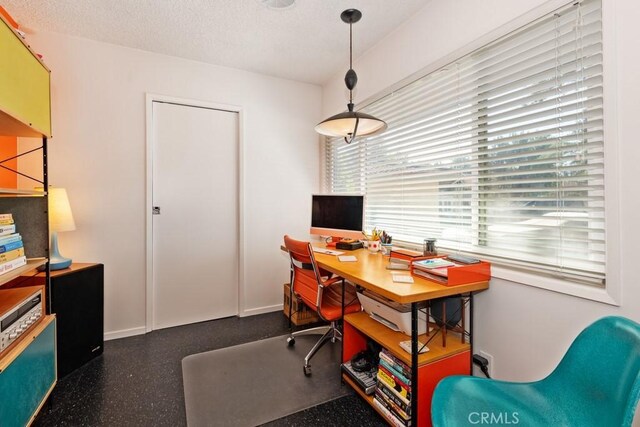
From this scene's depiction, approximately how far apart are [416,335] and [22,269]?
1959mm

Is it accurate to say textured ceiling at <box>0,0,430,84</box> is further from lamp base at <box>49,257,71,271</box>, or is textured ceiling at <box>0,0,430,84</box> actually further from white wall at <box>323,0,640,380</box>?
lamp base at <box>49,257,71,271</box>

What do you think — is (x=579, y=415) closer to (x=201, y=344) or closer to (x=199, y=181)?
(x=201, y=344)

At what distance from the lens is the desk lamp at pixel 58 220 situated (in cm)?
213

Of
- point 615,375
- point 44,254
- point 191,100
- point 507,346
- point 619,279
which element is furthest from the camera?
point 191,100

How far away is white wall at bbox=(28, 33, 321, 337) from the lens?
247 centimetres

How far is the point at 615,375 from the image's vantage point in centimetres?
93

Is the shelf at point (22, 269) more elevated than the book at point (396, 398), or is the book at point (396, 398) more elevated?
the shelf at point (22, 269)

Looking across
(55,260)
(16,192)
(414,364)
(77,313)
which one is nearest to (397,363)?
(414,364)

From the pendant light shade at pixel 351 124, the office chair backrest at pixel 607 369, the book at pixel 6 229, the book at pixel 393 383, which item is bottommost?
the book at pixel 393 383

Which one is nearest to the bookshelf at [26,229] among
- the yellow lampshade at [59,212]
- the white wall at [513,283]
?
the yellow lampshade at [59,212]

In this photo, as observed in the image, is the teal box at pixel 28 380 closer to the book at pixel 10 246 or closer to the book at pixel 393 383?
the book at pixel 10 246

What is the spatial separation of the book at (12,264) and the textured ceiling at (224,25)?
1.78 metres

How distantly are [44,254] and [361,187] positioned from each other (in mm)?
2415

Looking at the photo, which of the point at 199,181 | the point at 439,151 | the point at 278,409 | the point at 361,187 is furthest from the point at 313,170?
the point at 278,409
